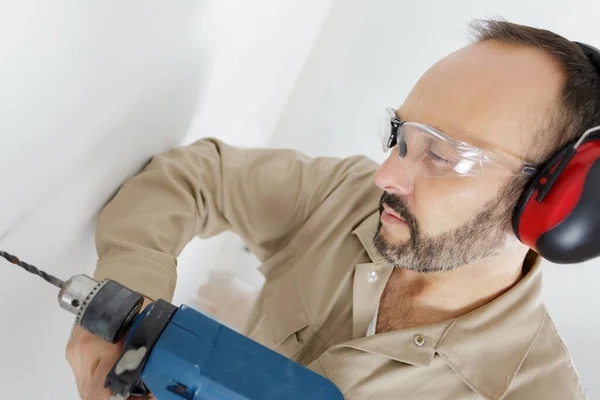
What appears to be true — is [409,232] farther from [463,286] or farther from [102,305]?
[102,305]

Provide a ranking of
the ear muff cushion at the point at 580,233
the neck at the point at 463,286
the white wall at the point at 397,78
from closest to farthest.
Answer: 1. the ear muff cushion at the point at 580,233
2. the neck at the point at 463,286
3. the white wall at the point at 397,78

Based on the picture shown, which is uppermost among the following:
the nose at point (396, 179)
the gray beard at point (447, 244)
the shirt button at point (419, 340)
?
the nose at point (396, 179)

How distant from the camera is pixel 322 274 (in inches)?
41.2

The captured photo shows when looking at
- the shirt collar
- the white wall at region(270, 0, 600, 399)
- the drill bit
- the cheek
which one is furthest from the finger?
the white wall at region(270, 0, 600, 399)

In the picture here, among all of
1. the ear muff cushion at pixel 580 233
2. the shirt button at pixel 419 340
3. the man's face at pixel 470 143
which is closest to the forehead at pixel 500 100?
the man's face at pixel 470 143

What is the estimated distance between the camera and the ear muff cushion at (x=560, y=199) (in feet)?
2.45

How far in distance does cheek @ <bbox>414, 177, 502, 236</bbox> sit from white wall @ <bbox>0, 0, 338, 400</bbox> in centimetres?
49

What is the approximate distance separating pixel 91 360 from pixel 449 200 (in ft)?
2.04

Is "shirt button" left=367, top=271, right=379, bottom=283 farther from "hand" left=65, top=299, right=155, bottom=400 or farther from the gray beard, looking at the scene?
"hand" left=65, top=299, right=155, bottom=400

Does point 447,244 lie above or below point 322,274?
above

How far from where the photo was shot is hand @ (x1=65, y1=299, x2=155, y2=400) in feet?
2.21

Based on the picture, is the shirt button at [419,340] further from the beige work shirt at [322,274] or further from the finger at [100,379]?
the finger at [100,379]

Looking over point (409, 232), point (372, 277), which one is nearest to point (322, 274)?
point (372, 277)

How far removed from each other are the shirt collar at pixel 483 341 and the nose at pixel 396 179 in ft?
0.59
